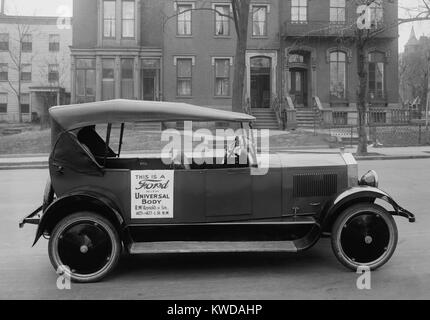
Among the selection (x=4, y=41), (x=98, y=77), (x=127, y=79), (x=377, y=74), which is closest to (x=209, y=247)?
(x=98, y=77)

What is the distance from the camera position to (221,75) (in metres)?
33.8

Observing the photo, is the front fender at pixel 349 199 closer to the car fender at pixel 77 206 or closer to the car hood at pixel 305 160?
the car hood at pixel 305 160

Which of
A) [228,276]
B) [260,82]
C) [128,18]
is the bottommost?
[228,276]

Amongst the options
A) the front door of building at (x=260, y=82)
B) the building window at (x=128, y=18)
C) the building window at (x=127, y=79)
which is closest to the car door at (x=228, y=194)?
the front door of building at (x=260, y=82)

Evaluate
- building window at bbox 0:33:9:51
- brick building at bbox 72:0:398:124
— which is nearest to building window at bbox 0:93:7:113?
building window at bbox 0:33:9:51

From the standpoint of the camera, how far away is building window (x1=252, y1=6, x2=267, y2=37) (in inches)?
1323

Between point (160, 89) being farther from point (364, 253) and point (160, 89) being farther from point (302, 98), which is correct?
point (364, 253)

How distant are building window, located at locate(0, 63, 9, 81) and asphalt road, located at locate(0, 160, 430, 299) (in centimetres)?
4882

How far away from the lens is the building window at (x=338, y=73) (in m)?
33.9

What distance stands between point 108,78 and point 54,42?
22.3 metres

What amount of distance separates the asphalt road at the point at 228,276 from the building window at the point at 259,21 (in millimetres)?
27708

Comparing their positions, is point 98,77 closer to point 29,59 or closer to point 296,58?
point 296,58
